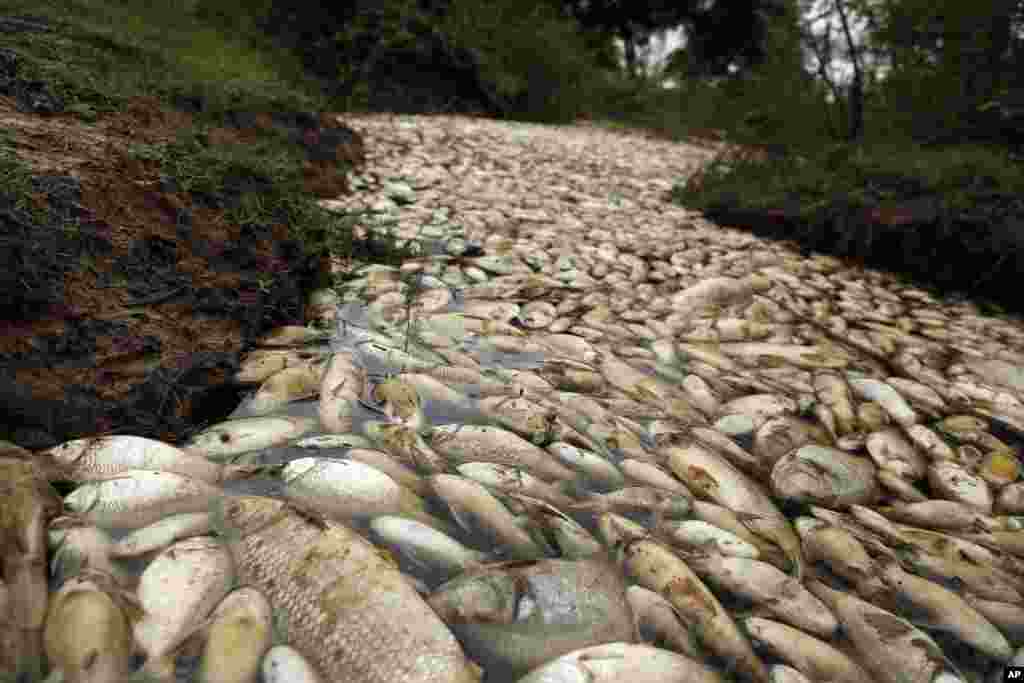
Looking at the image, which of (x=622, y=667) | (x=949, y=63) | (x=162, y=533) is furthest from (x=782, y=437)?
(x=949, y=63)

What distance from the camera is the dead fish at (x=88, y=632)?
0.58 metres

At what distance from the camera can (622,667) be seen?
666mm

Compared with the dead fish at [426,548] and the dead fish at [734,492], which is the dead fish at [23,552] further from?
the dead fish at [734,492]

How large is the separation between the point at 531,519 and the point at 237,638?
1.28 ft

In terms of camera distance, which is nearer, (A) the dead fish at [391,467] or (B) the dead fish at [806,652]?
(B) the dead fish at [806,652]

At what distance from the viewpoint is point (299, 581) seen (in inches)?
28.0

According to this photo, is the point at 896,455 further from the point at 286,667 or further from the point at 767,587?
the point at 286,667

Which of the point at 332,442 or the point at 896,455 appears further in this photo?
the point at 896,455

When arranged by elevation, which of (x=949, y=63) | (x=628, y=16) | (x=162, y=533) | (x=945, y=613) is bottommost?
(x=945, y=613)

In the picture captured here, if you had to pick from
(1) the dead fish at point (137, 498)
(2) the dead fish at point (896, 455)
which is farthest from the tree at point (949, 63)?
→ (1) the dead fish at point (137, 498)

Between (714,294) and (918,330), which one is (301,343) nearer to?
(714,294)

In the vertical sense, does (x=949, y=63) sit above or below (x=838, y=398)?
above

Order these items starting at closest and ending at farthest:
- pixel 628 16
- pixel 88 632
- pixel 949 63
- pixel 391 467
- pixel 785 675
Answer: pixel 88 632 < pixel 785 675 < pixel 391 467 < pixel 949 63 < pixel 628 16

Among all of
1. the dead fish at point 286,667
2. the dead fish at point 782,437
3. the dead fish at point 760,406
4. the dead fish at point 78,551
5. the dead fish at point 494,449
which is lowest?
the dead fish at point 782,437
